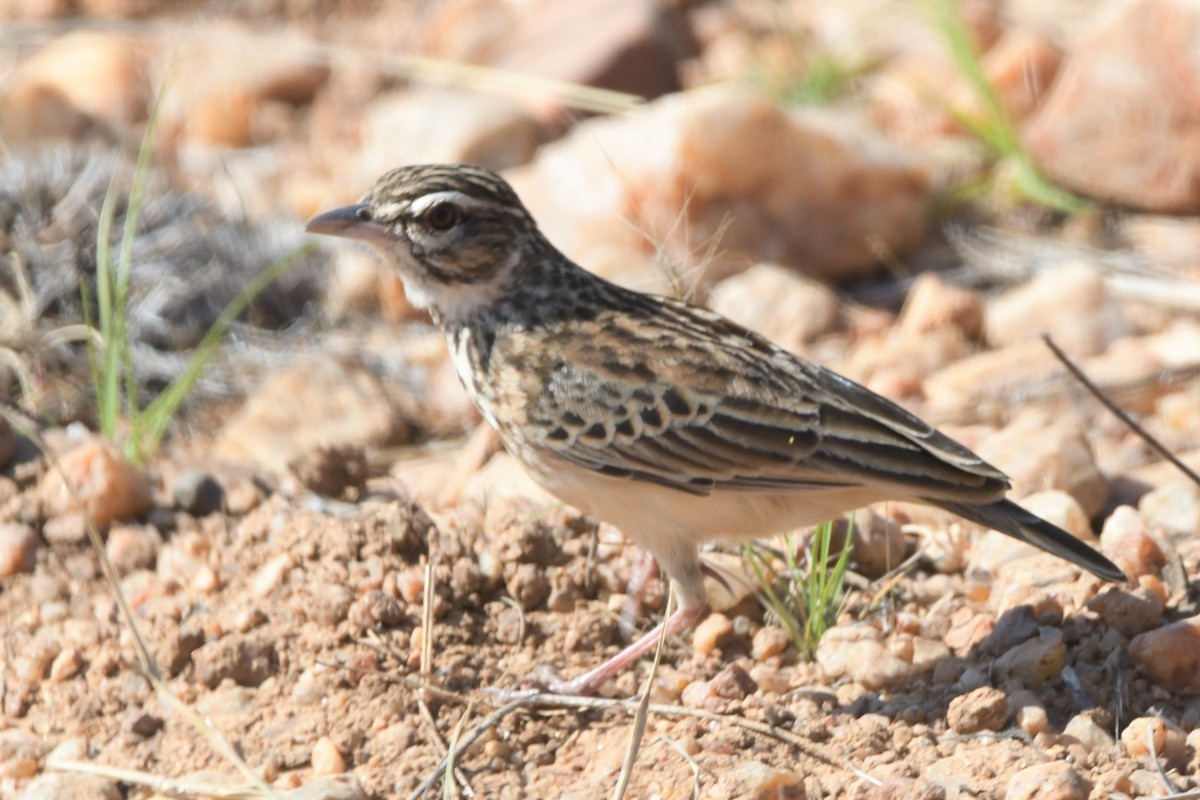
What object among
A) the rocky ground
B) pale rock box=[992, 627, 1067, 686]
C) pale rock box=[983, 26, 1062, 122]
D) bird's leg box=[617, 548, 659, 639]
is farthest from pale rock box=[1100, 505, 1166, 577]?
pale rock box=[983, 26, 1062, 122]

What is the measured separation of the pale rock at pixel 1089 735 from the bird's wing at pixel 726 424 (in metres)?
0.70

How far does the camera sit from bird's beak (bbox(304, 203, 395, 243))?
516 centimetres

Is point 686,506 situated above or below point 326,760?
above

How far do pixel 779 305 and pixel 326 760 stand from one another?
4.22m

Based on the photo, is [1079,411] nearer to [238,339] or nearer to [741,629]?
[741,629]

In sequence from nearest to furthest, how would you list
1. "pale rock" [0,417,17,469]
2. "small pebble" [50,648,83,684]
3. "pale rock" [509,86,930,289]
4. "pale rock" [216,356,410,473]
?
1. "small pebble" [50,648,83,684]
2. "pale rock" [0,417,17,469]
3. "pale rock" [216,356,410,473]
4. "pale rock" [509,86,930,289]

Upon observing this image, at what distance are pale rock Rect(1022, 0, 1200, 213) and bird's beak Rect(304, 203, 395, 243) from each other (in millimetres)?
5358

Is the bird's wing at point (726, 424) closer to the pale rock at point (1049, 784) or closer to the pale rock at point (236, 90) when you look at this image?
the pale rock at point (1049, 784)

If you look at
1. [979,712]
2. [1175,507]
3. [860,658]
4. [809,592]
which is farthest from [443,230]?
[1175,507]

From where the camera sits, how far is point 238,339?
8898mm

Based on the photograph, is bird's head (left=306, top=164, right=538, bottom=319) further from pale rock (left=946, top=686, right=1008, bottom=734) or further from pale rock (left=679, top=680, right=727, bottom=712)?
pale rock (left=946, top=686, right=1008, bottom=734)

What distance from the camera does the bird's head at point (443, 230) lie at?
204 inches

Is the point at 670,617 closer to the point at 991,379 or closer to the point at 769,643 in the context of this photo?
the point at 769,643

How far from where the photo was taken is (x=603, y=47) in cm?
1100
